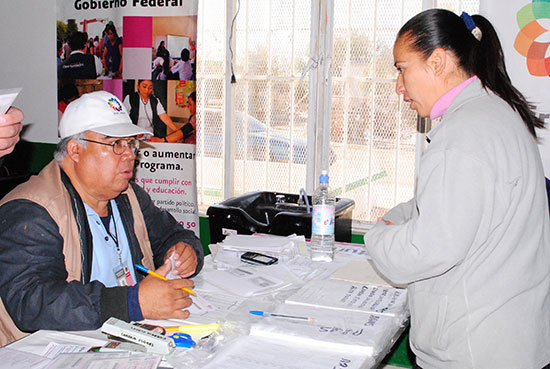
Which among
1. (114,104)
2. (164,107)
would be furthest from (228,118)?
(114,104)

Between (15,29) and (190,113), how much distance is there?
182 centimetres

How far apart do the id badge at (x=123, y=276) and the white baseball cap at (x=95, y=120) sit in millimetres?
470

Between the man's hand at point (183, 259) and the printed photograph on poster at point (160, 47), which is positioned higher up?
the printed photograph on poster at point (160, 47)

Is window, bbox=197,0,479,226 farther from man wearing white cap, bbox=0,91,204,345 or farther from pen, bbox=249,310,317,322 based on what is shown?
pen, bbox=249,310,317,322

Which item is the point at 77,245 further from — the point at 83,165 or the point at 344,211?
the point at 344,211

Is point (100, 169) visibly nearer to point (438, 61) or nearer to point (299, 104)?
point (438, 61)

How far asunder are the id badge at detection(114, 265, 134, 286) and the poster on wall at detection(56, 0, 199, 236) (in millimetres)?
1677

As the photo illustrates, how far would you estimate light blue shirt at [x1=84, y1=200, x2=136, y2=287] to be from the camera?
198cm

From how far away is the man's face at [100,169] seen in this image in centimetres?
199

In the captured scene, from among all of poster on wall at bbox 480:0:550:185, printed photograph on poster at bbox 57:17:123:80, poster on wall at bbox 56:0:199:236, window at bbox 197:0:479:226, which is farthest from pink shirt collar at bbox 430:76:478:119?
printed photograph on poster at bbox 57:17:123:80

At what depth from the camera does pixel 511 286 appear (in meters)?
1.48

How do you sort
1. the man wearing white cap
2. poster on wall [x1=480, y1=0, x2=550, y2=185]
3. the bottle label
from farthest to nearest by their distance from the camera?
1. poster on wall [x1=480, y1=0, x2=550, y2=185]
2. the bottle label
3. the man wearing white cap

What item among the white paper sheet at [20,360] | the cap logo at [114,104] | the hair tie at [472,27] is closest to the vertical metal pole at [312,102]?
the cap logo at [114,104]

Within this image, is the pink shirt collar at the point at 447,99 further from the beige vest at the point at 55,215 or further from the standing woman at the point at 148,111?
the standing woman at the point at 148,111
